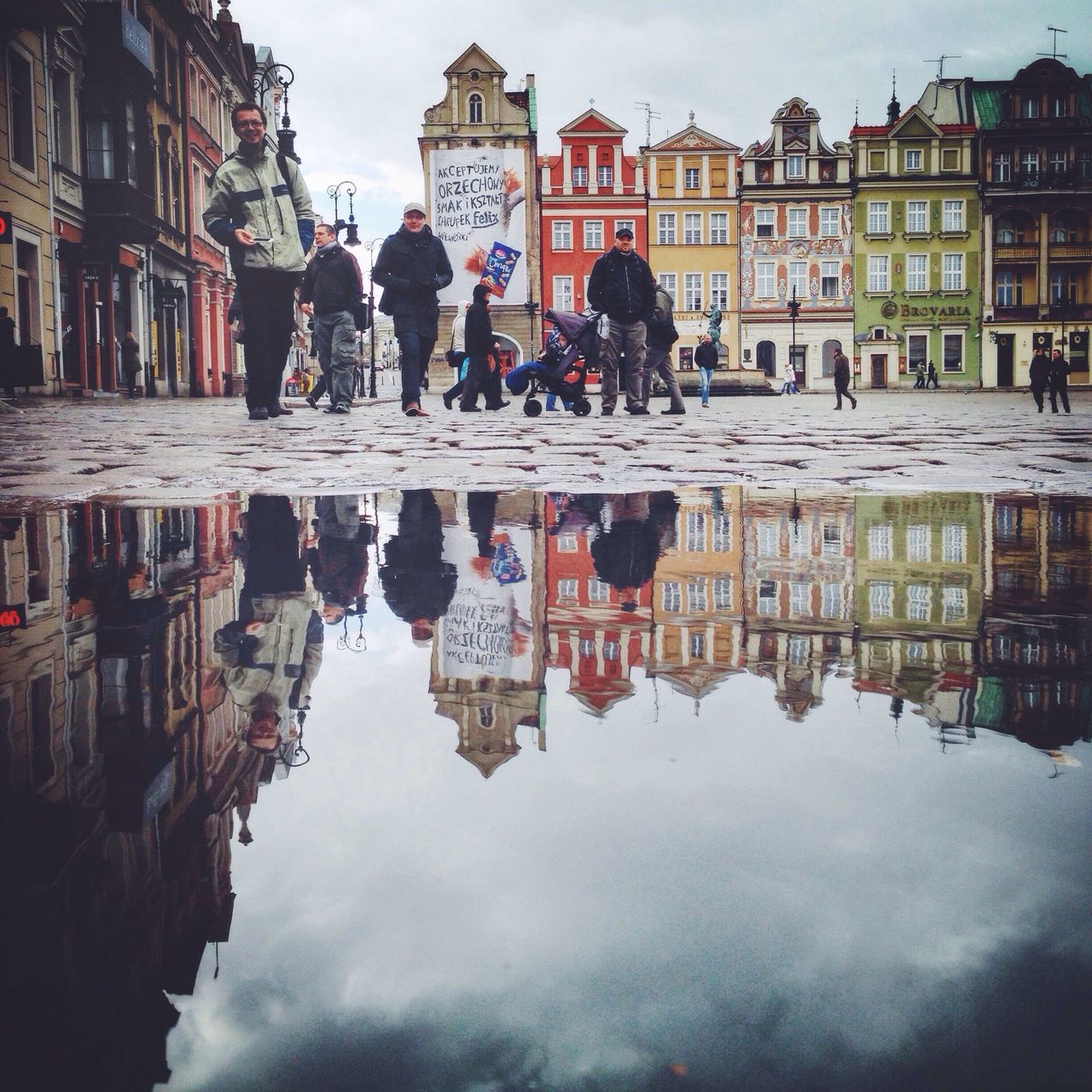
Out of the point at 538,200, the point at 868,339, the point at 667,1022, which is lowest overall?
the point at 667,1022

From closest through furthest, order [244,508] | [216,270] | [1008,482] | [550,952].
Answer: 1. [550,952]
2. [244,508]
3. [1008,482]
4. [216,270]

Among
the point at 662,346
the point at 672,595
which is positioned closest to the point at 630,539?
the point at 672,595

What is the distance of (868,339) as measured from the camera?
56.0 metres

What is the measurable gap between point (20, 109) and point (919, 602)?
22.6 meters

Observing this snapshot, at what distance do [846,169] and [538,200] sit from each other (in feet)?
45.3

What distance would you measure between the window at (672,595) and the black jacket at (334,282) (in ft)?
34.7

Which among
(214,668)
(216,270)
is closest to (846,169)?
(216,270)

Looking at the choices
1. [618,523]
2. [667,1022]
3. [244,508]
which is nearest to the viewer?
[667,1022]

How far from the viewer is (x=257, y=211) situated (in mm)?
10539

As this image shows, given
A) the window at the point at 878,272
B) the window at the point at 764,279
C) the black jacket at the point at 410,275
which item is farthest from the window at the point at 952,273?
the black jacket at the point at 410,275

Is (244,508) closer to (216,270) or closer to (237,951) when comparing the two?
(237,951)

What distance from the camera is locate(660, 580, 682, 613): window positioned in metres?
2.43

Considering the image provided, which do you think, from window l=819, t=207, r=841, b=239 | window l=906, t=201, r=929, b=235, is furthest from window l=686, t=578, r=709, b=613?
window l=906, t=201, r=929, b=235

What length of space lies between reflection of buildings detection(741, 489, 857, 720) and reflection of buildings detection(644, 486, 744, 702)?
3 centimetres
